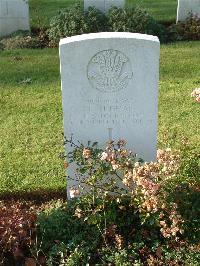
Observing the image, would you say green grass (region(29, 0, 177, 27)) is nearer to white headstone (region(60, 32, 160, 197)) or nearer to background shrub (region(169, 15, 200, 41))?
background shrub (region(169, 15, 200, 41))

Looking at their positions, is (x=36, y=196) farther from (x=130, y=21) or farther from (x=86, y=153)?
(x=130, y=21)

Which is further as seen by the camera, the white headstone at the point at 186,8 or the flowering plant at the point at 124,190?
the white headstone at the point at 186,8

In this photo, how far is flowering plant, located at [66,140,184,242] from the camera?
411 centimetres

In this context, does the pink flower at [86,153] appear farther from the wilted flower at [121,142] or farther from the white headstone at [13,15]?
the white headstone at [13,15]

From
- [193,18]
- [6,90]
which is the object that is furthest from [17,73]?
[193,18]

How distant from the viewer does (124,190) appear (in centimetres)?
465

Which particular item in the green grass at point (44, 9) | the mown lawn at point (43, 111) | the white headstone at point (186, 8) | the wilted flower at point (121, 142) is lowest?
the mown lawn at point (43, 111)

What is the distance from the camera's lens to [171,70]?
841cm

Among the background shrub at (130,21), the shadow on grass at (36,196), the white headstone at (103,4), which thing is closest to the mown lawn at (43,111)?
the shadow on grass at (36,196)

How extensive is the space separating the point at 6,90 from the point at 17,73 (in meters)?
0.70

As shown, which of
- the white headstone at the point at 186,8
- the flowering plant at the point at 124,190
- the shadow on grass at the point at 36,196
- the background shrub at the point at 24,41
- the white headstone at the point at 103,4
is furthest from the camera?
the white headstone at the point at 186,8

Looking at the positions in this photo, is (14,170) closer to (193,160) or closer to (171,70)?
(193,160)

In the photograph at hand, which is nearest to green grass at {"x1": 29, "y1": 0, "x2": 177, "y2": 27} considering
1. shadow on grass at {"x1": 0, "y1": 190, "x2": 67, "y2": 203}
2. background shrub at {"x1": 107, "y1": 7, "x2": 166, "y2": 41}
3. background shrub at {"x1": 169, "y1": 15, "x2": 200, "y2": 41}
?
background shrub at {"x1": 169, "y1": 15, "x2": 200, "y2": 41}

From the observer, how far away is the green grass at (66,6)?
11.1 meters
